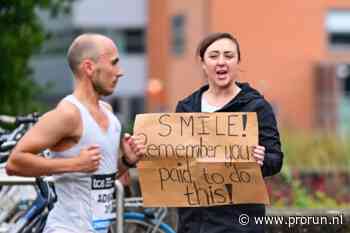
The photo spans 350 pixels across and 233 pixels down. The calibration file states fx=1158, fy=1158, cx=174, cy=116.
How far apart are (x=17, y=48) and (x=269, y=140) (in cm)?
782

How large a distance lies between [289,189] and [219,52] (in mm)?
7429

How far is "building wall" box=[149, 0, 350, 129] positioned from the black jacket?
151 feet

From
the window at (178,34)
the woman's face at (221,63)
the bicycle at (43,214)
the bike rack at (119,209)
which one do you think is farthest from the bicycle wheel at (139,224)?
the window at (178,34)

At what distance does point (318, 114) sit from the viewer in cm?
5200

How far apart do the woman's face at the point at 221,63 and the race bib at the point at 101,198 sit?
2.27ft

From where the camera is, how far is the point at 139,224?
7.41 m

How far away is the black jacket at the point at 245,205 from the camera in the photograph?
557 cm

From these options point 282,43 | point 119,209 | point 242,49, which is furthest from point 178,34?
point 119,209

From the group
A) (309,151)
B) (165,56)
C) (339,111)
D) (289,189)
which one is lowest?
(289,189)

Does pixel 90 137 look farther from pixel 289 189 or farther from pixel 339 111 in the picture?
pixel 339 111

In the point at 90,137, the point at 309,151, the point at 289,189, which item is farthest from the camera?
the point at 309,151

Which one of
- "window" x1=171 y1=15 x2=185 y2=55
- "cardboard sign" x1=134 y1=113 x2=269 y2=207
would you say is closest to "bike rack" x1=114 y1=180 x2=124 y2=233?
"cardboard sign" x1=134 y1=113 x2=269 y2=207

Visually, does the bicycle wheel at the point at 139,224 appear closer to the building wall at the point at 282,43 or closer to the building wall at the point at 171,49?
the building wall at the point at 171,49

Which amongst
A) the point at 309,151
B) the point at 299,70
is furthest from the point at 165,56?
the point at 309,151
